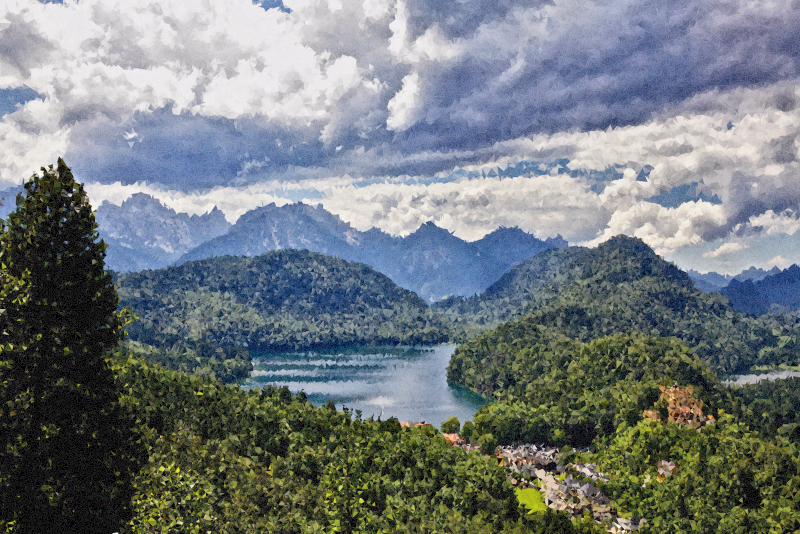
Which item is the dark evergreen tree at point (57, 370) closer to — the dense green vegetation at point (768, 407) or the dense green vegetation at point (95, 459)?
the dense green vegetation at point (95, 459)

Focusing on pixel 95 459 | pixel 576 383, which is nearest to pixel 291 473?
pixel 95 459

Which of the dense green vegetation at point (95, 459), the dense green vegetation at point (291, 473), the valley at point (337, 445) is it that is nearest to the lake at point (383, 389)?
the valley at point (337, 445)

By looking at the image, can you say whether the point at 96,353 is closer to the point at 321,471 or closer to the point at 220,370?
the point at 321,471

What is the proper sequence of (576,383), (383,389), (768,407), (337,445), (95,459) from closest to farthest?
(95,459) → (337,445) → (768,407) → (576,383) → (383,389)

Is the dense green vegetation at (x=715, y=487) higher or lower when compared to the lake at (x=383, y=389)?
higher

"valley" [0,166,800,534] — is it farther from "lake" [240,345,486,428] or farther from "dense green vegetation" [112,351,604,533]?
"lake" [240,345,486,428]

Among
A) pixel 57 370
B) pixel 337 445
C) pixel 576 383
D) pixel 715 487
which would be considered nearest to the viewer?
pixel 57 370

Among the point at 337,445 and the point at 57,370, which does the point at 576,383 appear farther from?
the point at 57,370

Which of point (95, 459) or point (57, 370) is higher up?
point (57, 370)

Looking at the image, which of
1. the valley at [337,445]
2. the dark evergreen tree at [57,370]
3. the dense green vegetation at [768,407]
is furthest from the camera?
the dense green vegetation at [768,407]

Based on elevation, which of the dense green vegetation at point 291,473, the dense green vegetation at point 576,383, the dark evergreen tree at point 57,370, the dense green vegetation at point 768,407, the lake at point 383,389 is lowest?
the dense green vegetation at point 768,407

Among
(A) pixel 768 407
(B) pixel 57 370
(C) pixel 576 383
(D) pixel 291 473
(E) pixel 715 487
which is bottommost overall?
(A) pixel 768 407
